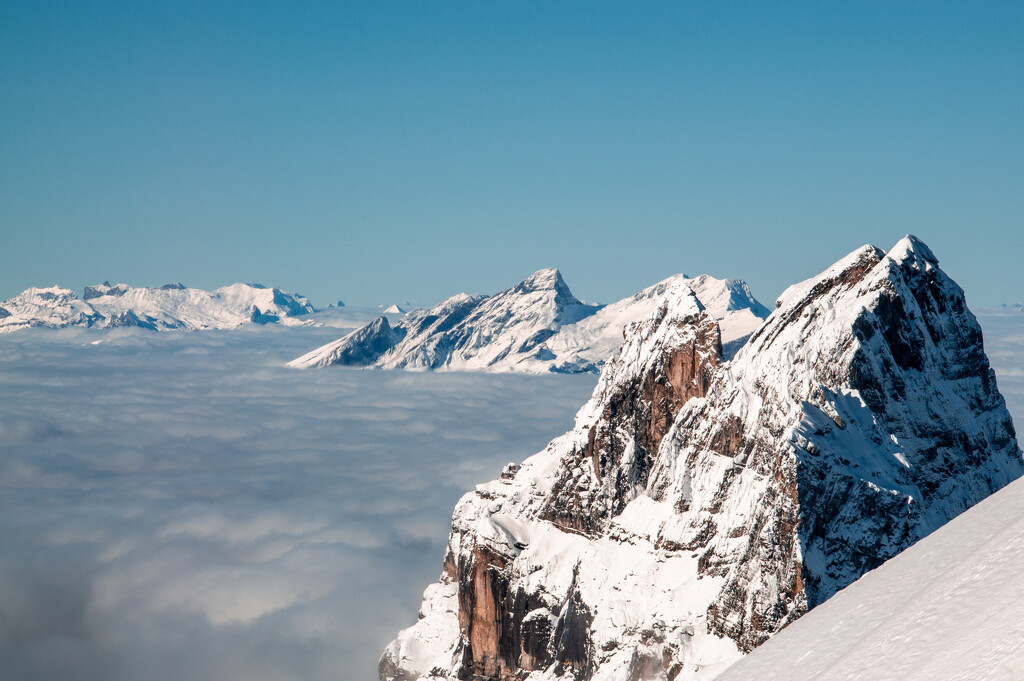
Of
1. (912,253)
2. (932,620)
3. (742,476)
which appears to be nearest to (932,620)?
(932,620)

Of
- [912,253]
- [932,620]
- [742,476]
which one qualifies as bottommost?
[742,476]

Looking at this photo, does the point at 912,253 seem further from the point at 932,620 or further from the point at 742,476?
the point at 932,620

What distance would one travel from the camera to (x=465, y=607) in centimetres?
15975

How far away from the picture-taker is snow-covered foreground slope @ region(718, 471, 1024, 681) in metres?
22.1

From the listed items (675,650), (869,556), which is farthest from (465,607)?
(869,556)

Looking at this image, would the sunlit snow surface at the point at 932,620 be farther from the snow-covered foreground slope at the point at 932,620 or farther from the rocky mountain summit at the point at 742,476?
the rocky mountain summit at the point at 742,476

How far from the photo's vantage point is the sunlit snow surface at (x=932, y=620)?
72.6ft

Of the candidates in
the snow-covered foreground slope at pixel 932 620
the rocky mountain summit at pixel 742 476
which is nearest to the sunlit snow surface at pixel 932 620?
the snow-covered foreground slope at pixel 932 620

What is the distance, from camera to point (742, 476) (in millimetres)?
110688

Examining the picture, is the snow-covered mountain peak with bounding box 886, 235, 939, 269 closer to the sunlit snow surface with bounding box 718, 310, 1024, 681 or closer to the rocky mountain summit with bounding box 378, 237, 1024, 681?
the rocky mountain summit with bounding box 378, 237, 1024, 681

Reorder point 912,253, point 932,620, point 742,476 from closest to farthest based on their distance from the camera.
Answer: point 932,620
point 742,476
point 912,253

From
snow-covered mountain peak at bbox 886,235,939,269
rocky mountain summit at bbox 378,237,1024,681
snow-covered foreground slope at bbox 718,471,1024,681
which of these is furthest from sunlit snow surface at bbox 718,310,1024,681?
snow-covered mountain peak at bbox 886,235,939,269

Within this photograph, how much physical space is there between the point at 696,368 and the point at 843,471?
1588 inches

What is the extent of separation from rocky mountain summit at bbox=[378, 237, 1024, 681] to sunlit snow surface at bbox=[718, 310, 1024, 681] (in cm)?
6293
